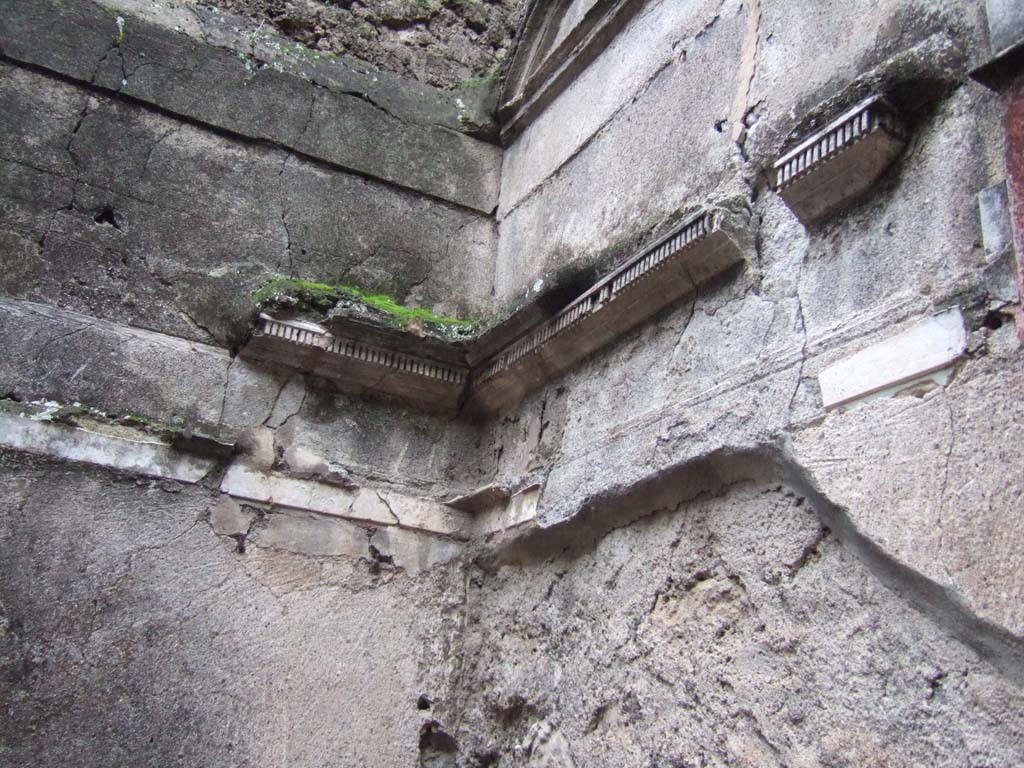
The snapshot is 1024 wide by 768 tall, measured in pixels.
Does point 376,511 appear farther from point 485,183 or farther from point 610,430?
point 485,183

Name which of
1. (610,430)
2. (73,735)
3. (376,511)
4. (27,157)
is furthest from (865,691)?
(27,157)

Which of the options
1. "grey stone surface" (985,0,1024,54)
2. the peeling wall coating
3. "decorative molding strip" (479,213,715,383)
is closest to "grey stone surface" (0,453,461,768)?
the peeling wall coating

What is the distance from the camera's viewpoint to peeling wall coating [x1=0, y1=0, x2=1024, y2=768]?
5.68 ft

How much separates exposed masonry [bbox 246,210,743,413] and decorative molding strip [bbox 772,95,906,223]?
224mm

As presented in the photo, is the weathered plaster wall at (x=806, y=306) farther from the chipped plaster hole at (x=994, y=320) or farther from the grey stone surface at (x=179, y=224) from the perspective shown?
the grey stone surface at (x=179, y=224)

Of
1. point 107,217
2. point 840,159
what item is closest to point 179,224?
point 107,217

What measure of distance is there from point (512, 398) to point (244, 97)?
1.54 metres

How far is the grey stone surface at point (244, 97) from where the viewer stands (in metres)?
3.26

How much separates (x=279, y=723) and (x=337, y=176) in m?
1.98

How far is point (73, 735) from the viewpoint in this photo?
2.53 m

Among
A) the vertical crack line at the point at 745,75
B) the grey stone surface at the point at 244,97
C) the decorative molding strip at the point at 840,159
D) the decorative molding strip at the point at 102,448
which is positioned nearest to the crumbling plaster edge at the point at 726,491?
the decorative molding strip at the point at 840,159

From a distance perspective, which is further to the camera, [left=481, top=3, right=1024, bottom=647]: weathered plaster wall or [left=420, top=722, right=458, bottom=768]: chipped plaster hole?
[left=420, top=722, right=458, bottom=768]: chipped plaster hole

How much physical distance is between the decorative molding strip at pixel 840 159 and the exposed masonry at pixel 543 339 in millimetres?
224

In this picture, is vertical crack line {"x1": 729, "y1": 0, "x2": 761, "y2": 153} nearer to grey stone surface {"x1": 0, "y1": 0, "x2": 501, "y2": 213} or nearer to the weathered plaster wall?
the weathered plaster wall
